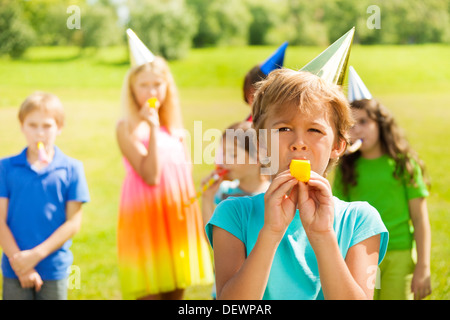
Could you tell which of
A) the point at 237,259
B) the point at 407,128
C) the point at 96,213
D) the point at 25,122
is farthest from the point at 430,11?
the point at 237,259

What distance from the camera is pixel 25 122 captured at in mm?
2781

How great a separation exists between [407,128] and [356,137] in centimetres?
824

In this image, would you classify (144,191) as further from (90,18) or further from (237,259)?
(90,18)

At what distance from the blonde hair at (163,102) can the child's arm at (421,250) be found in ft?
5.10

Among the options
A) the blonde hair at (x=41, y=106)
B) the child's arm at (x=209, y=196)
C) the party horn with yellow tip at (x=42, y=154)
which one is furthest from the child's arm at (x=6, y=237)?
the child's arm at (x=209, y=196)

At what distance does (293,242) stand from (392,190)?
5.17 feet

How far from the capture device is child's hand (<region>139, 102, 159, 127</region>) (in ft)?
9.98

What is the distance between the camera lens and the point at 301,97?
1.38 meters

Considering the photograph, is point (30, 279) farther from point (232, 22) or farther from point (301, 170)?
point (232, 22)

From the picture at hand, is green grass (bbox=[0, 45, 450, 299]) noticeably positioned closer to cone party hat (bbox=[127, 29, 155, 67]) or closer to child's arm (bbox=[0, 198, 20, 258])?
child's arm (bbox=[0, 198, 20, 258])

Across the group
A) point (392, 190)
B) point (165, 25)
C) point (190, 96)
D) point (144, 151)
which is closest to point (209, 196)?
point (144, 151)

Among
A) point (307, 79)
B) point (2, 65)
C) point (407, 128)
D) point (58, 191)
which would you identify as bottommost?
point (58, 191)

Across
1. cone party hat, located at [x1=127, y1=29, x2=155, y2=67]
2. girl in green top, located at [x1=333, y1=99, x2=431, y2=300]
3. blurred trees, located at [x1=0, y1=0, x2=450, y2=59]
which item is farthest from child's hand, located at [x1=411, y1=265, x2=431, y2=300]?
blurred trees, located at [x1=0, y1=0, x2=450, y2=59]

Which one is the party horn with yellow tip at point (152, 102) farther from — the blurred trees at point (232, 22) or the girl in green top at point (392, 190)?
the blurred trees at point (232, 22)
